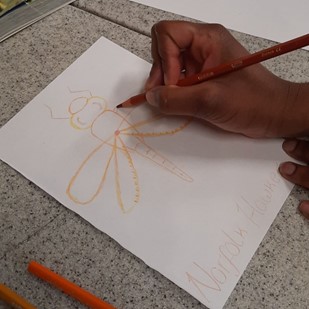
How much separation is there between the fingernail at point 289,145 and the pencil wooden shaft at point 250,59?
0.40 ft

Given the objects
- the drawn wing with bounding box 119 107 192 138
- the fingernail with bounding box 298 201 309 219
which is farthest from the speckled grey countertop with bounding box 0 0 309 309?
the drawn wing with bounding box 119 107 192 138

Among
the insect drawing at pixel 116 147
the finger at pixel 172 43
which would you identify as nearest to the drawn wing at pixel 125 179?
the insect drawing at pixel 116 147

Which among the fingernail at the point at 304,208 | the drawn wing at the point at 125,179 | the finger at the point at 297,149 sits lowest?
the fingernail at the point at 304,208

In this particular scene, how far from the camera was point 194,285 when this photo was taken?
401 millimetres

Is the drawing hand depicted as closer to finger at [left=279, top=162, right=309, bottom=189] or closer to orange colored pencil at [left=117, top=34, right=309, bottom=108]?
finger at [left=279, top=162, right=309, bottom=189]

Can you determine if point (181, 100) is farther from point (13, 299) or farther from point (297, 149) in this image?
Answer: point (13, 299)

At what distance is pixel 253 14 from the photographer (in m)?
0.60

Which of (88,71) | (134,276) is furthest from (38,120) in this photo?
(134,276)

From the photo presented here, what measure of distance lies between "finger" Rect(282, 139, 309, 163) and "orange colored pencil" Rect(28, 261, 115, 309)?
289 mm

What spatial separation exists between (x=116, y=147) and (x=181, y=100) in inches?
4.2

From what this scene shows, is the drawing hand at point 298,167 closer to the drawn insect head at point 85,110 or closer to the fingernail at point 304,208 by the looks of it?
the fingernail at point 304,208

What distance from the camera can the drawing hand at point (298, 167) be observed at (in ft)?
1.48

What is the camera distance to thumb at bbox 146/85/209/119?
434 mm

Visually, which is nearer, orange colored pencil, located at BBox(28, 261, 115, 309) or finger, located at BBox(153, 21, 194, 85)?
orange colored pencil, located at BBox(28, 261, 115, 309)
